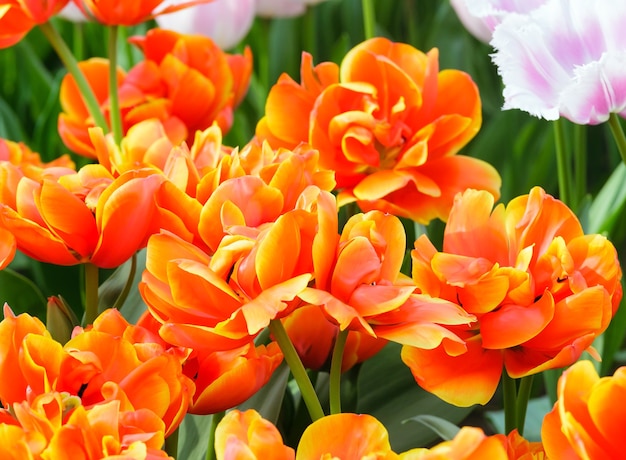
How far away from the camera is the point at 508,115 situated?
3.53ft

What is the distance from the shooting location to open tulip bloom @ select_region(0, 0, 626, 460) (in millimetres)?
371

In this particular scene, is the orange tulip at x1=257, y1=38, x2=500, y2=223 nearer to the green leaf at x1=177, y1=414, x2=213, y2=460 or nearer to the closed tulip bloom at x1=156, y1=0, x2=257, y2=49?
the green leaf at x1=177, y1=414, x2=213, y2=460

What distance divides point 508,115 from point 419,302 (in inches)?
27.0

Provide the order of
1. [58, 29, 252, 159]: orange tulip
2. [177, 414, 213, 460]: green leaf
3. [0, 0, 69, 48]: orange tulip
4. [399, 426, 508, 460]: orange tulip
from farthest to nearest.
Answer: [58, 29, 252, 159]: orange tulip < [0, 0, 69, 48]: orange tulip < [177, 414, 213, 460]: green leaf < [399, 426, 508, 460]: orange tulip

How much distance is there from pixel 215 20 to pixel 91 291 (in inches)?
20.8

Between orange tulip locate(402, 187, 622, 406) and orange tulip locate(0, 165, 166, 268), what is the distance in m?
0.13

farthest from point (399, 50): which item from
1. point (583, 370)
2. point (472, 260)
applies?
point (583, 370)

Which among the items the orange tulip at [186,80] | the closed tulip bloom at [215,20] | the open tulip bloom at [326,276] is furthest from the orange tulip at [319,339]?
the closed tulip bloom at [215,20]

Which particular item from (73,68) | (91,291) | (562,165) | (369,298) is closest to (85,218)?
(91,291)

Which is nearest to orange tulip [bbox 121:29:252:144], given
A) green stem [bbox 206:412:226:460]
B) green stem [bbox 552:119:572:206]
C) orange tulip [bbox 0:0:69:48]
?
orange tulip [bbox 0:0:69:48]

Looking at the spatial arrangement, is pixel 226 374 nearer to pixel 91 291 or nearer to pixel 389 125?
pixel 91 291

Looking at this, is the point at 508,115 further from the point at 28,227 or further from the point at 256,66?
the point at 28,227

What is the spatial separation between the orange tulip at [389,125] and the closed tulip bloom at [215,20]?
0.34m

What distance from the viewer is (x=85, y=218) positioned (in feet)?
1.58
